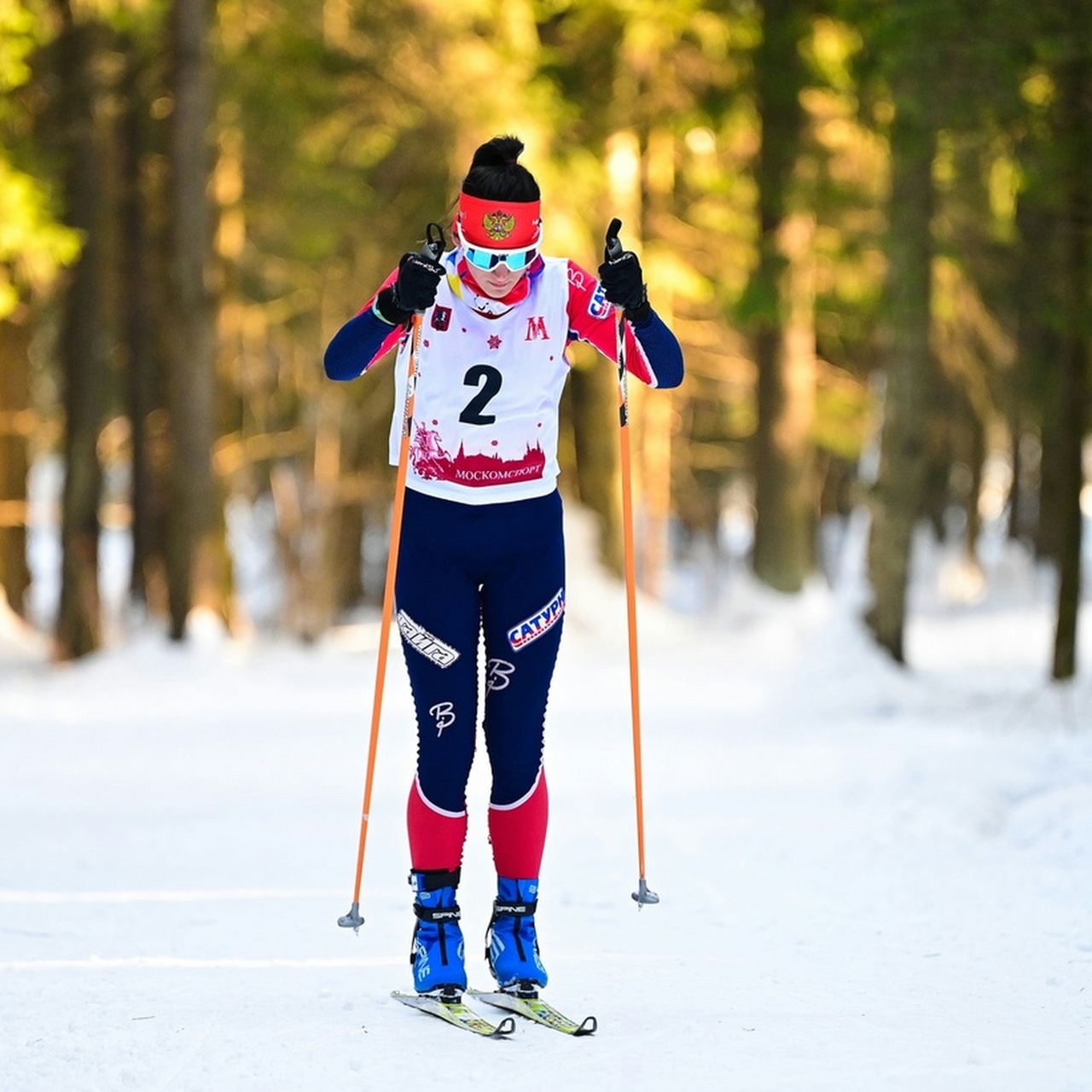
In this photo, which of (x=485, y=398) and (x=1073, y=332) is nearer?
(x=485, y=398)

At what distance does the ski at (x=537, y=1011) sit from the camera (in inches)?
186

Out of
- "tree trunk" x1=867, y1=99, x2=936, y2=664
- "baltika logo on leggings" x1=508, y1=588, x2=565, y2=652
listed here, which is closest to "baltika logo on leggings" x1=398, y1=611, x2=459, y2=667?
"baltika logo on leggings" x1=508, y1=588, x2=565, y2=652

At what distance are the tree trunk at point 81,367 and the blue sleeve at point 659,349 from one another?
14045mm

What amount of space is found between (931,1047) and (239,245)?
59.5 ft

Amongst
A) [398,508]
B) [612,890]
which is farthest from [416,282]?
[612,890]

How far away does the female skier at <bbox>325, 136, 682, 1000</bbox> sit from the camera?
5.03 meters

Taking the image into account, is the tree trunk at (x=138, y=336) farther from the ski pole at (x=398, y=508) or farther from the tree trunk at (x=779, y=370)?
the ski pole at (x=398, y=508)

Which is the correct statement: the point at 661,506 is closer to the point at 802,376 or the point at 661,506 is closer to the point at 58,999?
the point at 802,376

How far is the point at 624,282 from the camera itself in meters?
5.05

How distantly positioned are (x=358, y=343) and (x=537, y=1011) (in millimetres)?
1898

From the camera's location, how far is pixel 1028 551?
118ft

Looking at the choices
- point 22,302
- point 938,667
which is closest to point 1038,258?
point 938,667

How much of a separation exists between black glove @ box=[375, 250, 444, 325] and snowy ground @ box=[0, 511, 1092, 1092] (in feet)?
6.29

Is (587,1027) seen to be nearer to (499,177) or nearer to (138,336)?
(499,177)
